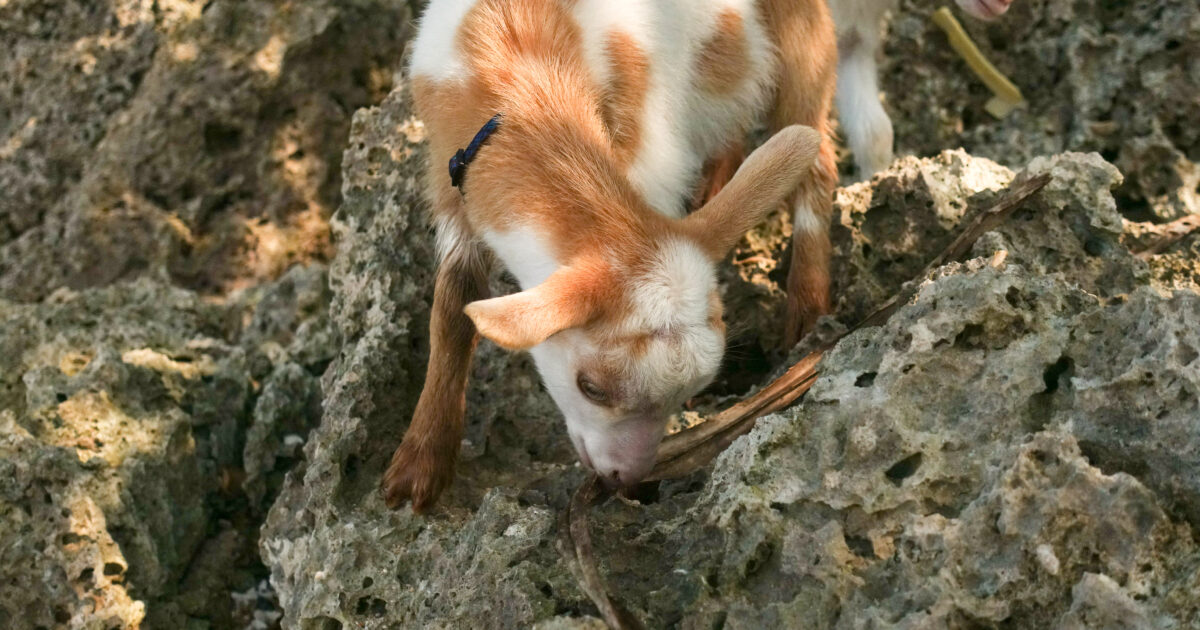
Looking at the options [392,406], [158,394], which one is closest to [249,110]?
[158,394]

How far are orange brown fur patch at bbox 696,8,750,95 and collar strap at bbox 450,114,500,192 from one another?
3.43ft

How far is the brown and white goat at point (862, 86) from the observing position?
16.6ft

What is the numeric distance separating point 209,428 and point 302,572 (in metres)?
1.34

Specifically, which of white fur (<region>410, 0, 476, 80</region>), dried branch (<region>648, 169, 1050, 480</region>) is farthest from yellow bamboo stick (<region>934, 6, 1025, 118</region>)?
white fur (<region>410, 0, 476, 80</region>)

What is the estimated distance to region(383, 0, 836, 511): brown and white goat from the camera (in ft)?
10.6

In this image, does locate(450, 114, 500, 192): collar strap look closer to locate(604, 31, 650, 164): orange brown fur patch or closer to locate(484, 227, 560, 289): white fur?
locate(484, 227, 560, 289): white fur

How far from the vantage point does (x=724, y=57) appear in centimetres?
428

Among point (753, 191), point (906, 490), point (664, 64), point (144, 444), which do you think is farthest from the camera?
point (144, 444)

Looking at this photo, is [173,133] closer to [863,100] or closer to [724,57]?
[724,57]

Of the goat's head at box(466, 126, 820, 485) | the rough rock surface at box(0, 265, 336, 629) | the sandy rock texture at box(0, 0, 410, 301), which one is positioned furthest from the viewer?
the sandy rock texture at box(0, 0, 410, 301)

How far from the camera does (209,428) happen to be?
463 cm

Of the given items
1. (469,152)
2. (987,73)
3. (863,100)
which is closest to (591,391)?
(469,152)

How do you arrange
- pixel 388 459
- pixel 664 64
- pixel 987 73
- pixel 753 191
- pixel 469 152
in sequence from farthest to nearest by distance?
1. pixel 987 73
2. pixel 664 64
3. pixel 388 459
4. pixel 469 152
5. pixel 753 191

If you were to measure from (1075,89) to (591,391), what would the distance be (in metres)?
3.30
